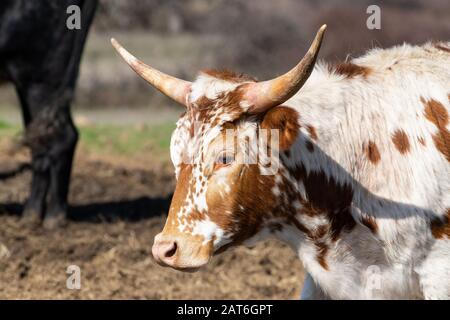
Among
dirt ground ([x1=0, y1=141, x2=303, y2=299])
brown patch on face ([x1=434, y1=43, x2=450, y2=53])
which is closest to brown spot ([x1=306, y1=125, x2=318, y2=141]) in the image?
brown patch on face ([x1=434, y1=43, x2=450, y2=53])

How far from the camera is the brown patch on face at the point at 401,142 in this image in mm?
5012

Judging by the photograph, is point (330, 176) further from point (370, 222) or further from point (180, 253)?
point (180, 253)

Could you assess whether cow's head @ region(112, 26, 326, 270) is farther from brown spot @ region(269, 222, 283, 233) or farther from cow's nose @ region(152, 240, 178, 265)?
brown spot @ region(269, 222, 283, 233)

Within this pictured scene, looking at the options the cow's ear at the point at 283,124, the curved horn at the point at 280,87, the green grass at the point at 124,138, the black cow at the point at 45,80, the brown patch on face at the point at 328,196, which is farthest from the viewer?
the green grass at the point at 124,138

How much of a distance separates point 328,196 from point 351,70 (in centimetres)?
70

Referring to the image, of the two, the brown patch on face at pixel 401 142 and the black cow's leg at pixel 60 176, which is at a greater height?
the brown patch on face at pixel 401 142

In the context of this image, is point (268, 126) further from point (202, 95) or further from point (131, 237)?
point (131, 237)

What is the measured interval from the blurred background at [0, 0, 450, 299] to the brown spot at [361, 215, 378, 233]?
1012 mm

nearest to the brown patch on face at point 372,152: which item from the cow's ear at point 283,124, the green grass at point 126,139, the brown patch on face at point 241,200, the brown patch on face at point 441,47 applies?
the cow's ear at point 283,124

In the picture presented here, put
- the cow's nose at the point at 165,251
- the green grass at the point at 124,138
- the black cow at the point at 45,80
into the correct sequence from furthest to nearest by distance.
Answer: the green grass at the point at 124,138 < the black cow at the point at 45,80 < the cow's nose at the point at 165,251

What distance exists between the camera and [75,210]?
9.46 meters

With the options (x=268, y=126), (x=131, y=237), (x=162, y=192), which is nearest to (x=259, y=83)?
(x=268, y=126)

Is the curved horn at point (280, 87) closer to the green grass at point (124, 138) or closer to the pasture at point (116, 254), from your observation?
the pasture at point (116, 254)

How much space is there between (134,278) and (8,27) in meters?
2.52
